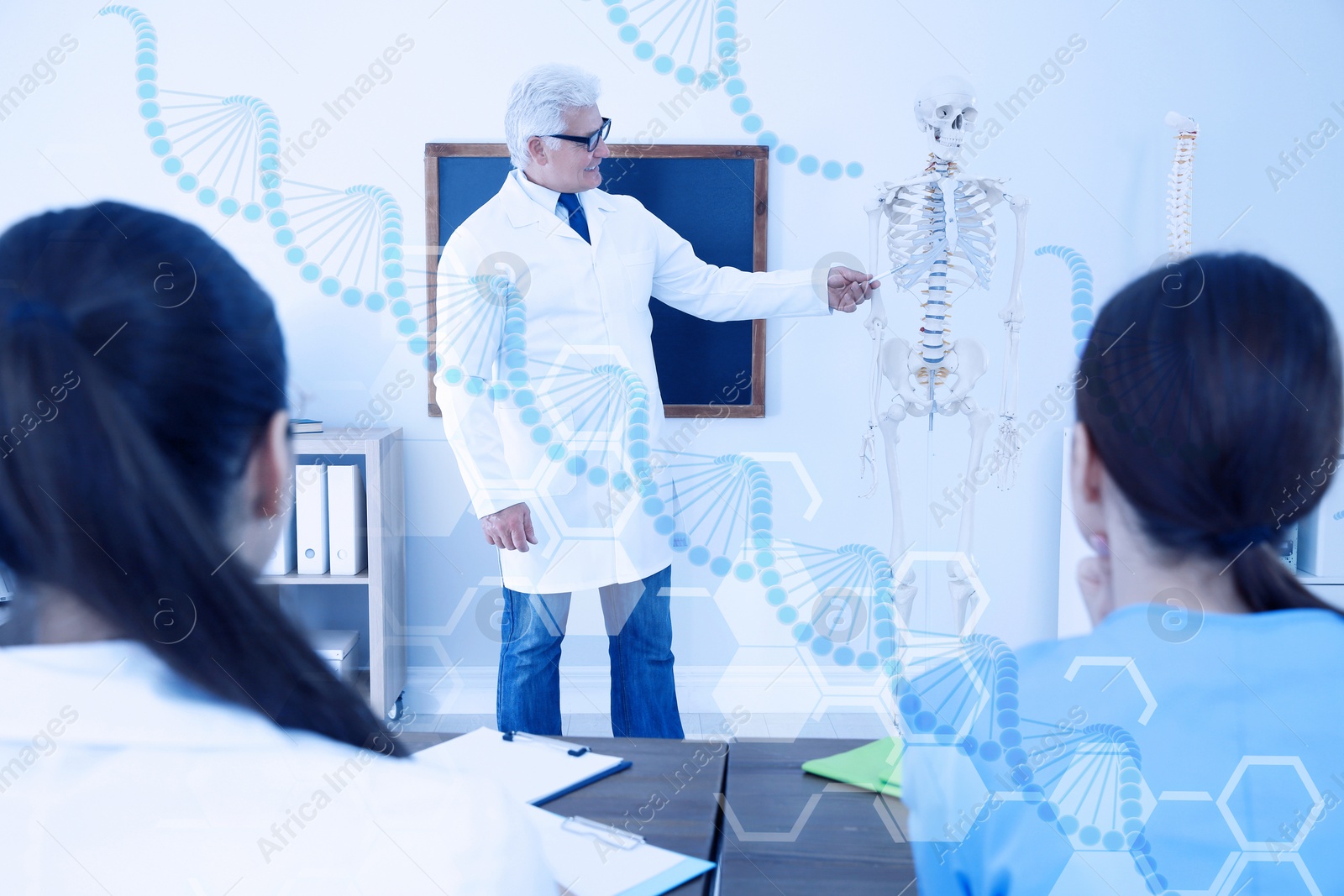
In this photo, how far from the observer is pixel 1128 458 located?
24.8 inches

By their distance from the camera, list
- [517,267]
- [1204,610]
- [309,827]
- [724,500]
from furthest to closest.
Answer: [724,500]
[517,267]
[1204,610]
[309,827]

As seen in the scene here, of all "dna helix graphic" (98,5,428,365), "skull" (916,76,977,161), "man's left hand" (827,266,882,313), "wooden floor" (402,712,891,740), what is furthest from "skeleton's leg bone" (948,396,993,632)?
"dna helix graphic" (98,5,428,365)

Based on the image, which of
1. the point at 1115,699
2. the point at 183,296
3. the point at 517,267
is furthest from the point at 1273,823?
the point at 517,267

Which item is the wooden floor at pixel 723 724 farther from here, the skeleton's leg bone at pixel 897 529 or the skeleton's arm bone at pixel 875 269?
the skeleton's arm bone at pixel 875 269

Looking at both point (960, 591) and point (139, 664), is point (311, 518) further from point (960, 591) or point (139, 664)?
point (139, 664)

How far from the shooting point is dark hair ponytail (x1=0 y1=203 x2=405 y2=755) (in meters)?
0.51

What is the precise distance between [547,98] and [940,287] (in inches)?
36.4

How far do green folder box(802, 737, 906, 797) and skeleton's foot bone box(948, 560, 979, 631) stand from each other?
30.9 inches

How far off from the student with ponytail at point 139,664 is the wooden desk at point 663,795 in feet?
1.35

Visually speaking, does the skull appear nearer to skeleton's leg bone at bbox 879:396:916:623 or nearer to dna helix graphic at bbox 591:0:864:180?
skeleton's leg bone at bbox 879:396:916:623

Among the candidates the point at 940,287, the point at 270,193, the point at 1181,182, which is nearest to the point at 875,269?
the point at 940,287

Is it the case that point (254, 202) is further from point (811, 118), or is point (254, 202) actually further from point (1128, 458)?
point (1128, 458)

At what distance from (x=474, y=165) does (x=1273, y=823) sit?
2441 millimetres

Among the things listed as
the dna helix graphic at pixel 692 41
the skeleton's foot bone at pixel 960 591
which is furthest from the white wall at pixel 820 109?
the skeleton's foot bone at pixel 960 591
